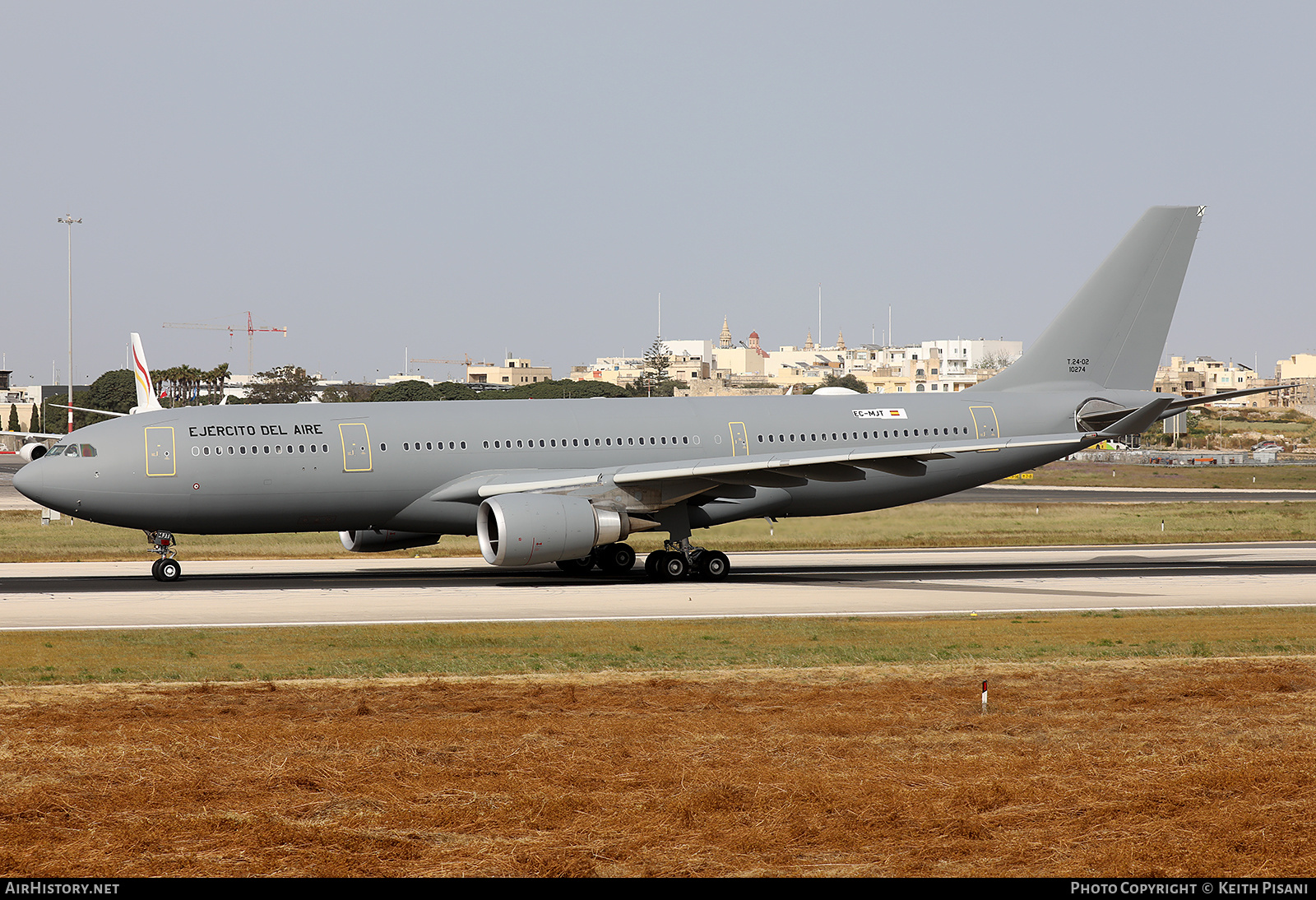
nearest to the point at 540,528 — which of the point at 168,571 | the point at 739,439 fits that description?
the point at 739,439

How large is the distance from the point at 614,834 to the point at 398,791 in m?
2.35

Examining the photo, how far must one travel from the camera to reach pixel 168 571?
31.9 metres

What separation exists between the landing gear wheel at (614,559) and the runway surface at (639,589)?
1.48 feet

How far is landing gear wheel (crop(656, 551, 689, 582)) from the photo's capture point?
33031 mm

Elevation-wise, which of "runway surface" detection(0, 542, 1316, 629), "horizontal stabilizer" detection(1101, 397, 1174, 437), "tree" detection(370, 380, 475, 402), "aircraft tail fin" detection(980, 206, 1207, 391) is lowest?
"runway surface" detection(0, 542, 1316, 629)

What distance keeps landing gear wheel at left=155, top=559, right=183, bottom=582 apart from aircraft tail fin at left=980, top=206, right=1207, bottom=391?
2358cm

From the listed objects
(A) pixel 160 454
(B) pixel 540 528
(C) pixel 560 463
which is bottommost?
(B) pixel 540 528

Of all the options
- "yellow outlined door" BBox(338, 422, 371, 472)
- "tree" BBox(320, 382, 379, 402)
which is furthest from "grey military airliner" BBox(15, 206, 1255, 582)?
"tree" BBox(320, 382, 379, 402)

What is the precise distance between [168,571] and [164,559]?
40cm

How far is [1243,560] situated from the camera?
1449 inches

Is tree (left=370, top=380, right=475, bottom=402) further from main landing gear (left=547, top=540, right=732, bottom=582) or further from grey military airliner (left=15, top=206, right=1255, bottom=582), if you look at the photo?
main landing gear (left=547, top=540, right=732, bottom=582)

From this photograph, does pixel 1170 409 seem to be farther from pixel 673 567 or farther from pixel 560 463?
pixel 560 463

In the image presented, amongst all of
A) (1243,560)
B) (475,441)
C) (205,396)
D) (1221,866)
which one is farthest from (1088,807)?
(205,396)

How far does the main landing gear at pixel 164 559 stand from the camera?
31.8 m
